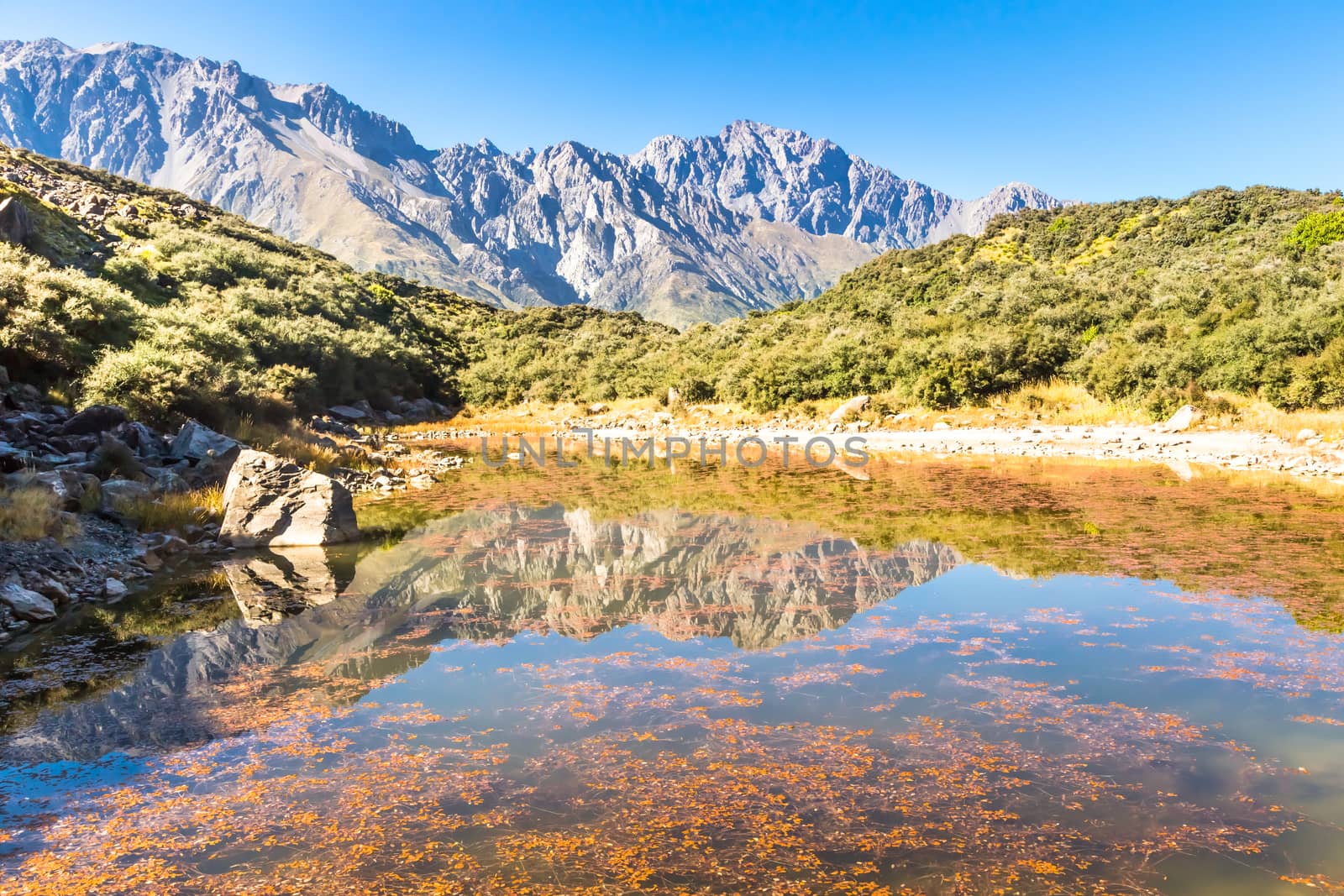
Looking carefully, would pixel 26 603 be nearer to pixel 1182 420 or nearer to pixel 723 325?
pixel 1182 420

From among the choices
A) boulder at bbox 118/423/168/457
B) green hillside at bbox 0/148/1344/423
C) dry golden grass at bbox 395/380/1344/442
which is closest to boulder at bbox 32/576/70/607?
boulder at bbox 118/423/168/457

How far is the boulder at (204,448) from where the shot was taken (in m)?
17.8

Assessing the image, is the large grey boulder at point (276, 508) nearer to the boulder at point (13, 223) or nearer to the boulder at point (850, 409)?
the boulder at point (13, 223)

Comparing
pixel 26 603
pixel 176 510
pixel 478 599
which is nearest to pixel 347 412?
pixel 176 510

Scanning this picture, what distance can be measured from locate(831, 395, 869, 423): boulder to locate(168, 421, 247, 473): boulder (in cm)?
2937

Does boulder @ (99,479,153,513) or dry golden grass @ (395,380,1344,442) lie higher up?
dry golden grass @ (395,380,1344,442)

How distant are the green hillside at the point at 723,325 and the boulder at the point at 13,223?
744 millimetres

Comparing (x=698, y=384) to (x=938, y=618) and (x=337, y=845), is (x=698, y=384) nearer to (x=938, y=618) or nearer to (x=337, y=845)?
(x=938, y=618)

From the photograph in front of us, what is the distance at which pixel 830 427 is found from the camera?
39.4 m

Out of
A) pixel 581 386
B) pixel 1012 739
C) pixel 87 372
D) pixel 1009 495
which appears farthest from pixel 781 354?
pixel 1012 739

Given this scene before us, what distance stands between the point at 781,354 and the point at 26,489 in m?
39.1

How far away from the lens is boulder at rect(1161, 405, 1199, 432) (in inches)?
1126

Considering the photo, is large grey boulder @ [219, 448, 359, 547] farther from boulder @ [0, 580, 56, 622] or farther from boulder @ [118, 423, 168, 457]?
boulder @ [0, 580, 56, 622]

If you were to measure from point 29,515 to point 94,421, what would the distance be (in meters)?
7.66
